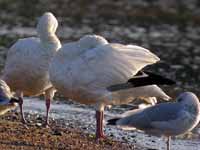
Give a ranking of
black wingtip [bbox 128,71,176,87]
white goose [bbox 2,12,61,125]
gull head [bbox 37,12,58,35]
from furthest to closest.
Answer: gull head [bbox 37,12,58,35] → white goose [bbox 2,12,61,125] → black wingtip [bbox 128,71,176,87]

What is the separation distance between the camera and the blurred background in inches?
806

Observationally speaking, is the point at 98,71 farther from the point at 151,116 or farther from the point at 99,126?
the point at 151,116

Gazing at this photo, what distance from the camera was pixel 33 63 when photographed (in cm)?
1194

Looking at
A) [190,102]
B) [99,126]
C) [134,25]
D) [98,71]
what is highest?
[134,25]

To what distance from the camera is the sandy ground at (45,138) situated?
10125 mm

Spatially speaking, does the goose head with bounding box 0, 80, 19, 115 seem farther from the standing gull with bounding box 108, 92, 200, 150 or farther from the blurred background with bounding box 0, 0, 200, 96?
the blurred background with bounding box 0, 0, 200, 96

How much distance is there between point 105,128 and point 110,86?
1.53m

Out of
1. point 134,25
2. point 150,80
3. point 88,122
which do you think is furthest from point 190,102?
point 134,25

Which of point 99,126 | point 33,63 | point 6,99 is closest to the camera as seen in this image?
point 6,99

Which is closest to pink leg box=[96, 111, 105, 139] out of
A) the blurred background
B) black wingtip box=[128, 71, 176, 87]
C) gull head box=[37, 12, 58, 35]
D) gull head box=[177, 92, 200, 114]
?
black wingtip box=[128, 71, 176, 87]

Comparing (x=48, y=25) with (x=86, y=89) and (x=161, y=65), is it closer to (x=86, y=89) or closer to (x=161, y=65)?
(x=86, y=89)

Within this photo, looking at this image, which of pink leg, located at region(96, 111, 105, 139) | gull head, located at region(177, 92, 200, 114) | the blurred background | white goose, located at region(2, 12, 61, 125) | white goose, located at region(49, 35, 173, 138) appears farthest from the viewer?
the blurred background

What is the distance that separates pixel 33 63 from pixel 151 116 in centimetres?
247

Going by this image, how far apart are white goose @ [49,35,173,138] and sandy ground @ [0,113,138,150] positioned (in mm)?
354
